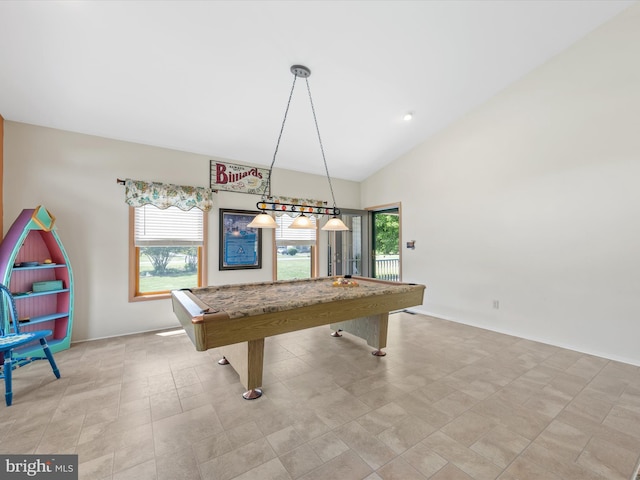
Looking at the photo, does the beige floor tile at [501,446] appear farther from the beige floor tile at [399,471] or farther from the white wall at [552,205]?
the white wall at [552,205]

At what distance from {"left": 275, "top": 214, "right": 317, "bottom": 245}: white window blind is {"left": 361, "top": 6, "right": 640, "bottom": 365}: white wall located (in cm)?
243

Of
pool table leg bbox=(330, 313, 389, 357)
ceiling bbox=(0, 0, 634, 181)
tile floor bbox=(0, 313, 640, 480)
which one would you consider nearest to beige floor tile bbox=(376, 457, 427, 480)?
tile floor bbox=(0, 313, 640, 480)

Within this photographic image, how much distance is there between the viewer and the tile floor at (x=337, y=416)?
1.66 metres

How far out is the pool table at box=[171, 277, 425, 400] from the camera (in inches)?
79.7

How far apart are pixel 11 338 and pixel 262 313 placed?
2355 millimetres

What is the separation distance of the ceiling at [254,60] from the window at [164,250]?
1.11m

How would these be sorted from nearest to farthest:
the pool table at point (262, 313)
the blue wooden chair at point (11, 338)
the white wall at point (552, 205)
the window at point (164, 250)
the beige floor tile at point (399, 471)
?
the beige floor tile at point (399, 471) < the pool table at point (262, 313) < the blue wooden chair at point (11, 338) < the white wall at point (552, 205) < the window at point (164, 250)

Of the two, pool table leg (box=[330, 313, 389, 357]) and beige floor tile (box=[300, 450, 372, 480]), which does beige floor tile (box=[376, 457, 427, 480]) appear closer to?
beige floor tile (box=[300, 450, 372, 480])

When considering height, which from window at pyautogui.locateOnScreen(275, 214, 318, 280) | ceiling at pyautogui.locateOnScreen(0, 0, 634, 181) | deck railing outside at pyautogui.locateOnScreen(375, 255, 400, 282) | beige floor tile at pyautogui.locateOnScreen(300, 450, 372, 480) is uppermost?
ceiling at pyautogui.locateOnScreen(0, 0, 634, 181)

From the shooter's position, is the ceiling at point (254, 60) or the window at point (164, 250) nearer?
the ceiling at point (254, 60)

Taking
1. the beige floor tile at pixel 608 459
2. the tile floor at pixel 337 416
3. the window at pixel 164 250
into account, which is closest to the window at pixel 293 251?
the window at pixel 164 250

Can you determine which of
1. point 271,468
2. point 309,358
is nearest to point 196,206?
point 309,358

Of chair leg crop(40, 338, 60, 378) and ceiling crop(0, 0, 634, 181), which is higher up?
ceiling crop(0, 0, 634, 181)

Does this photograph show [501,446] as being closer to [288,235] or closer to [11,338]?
[11,338]
